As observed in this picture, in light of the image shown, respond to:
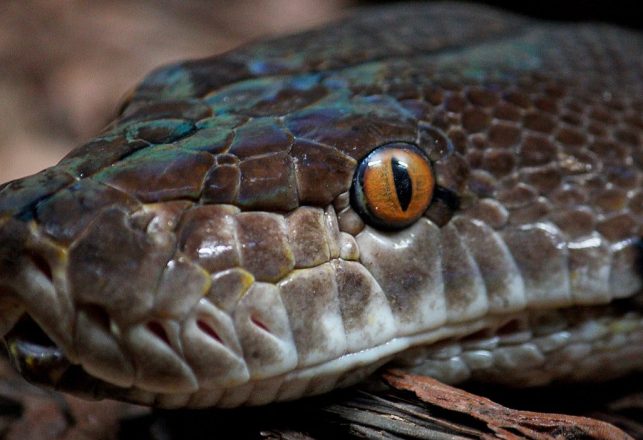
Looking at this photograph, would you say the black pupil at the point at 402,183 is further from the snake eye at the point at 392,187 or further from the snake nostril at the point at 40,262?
the snake nostril at the point at 40,262

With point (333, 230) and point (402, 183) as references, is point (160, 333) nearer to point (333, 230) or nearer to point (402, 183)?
point (333, 230)

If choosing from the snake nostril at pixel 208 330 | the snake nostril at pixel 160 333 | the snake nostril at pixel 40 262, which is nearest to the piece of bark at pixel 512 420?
the snake nostril at pixel 208 330

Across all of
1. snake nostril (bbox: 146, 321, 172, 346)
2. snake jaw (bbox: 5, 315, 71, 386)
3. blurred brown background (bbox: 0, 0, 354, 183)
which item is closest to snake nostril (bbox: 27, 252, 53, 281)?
snake jaw (bbox: 5, 315, 71, 386)

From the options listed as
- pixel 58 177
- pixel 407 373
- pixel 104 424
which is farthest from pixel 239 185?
pixel 104 424

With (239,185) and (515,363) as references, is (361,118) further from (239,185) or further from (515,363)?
(515,363)

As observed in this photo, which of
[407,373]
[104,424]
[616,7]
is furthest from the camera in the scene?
[616,7]

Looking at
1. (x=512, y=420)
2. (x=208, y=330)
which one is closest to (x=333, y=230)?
(x=208, y=330)
